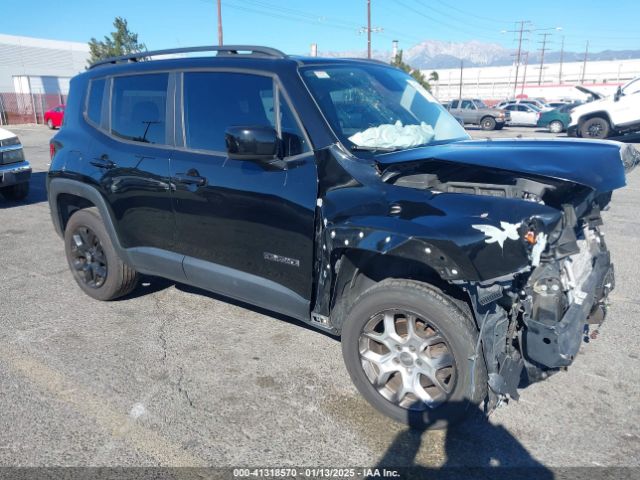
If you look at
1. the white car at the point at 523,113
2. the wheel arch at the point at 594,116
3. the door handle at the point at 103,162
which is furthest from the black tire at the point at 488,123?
the door handle at the point at 103,162

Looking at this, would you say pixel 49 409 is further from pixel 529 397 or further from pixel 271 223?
pixel 529 397

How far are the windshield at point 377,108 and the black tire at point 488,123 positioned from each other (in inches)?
1057

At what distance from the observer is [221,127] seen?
3.63m

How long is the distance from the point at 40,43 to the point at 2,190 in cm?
6127

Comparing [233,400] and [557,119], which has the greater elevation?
[557,119]

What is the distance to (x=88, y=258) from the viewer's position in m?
4.84

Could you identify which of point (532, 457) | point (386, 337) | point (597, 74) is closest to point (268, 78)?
point (386, 337)

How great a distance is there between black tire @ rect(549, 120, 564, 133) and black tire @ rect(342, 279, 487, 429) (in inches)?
1056

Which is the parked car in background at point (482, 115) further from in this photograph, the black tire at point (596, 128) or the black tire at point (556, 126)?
the black tire at point (596, 128)

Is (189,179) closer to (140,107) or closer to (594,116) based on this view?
(140,107)

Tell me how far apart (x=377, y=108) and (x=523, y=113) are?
30.8m

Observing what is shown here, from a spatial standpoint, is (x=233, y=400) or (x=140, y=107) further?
(x=140, y=107)

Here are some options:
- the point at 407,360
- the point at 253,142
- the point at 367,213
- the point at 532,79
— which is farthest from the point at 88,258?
the point at 532,79

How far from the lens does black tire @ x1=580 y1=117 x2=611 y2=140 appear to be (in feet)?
54.9
